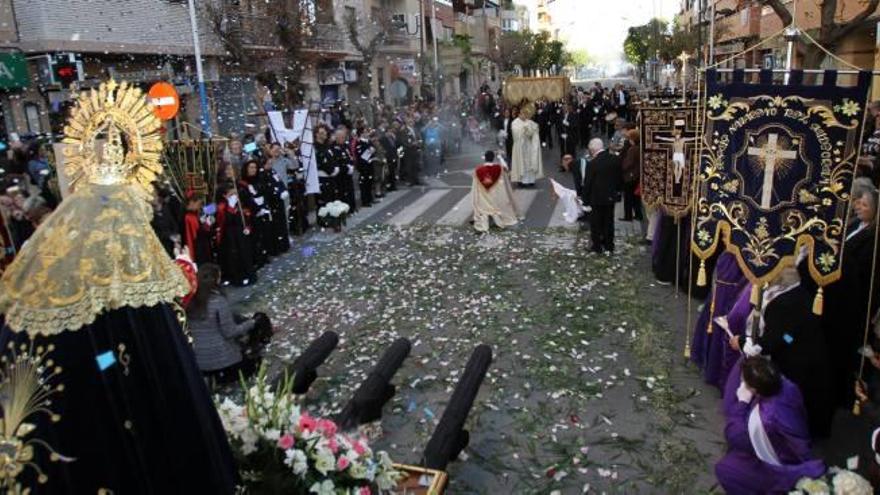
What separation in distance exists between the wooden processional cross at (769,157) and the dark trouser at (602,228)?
17.7 feet

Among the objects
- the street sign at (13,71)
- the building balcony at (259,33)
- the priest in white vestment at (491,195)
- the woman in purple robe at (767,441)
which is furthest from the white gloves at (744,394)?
the building balcony at (259,33)

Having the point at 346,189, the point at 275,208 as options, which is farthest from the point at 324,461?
the point at 346,189

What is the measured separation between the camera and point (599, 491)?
499 cm

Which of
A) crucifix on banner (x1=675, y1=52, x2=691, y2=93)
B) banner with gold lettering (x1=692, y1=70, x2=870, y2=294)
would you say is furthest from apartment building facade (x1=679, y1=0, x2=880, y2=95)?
banner with gold lettering (x1=692, y1=70, x2=870, y2=294)

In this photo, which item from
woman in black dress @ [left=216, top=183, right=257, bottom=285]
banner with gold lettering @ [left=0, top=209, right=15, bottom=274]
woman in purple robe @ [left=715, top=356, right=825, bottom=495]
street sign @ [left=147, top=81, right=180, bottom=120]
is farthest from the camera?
Result: street sign @ [left=147, top=81, right=180, bottom=120]

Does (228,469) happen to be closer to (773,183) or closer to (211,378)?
(211,378)

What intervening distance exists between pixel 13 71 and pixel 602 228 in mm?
13424

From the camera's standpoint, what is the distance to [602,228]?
11273mm

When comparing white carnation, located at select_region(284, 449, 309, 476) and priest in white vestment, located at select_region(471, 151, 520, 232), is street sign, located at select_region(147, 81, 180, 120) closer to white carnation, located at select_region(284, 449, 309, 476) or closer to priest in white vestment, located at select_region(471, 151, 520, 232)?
priest in white vestment, located at select_region(471, 151, 520, 232)

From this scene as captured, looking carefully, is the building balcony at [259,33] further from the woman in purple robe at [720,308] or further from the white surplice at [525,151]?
the woman in purple robe at [720,308]

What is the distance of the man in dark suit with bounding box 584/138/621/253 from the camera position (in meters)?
10.8

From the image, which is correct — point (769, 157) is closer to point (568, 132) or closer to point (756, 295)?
point (756, 295)

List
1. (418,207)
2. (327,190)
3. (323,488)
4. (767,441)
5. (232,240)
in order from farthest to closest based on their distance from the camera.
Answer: (418,207) → (327,190) → (232,240) → (767,441) → (323,488)

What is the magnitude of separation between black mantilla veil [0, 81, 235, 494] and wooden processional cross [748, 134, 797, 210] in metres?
4.65
